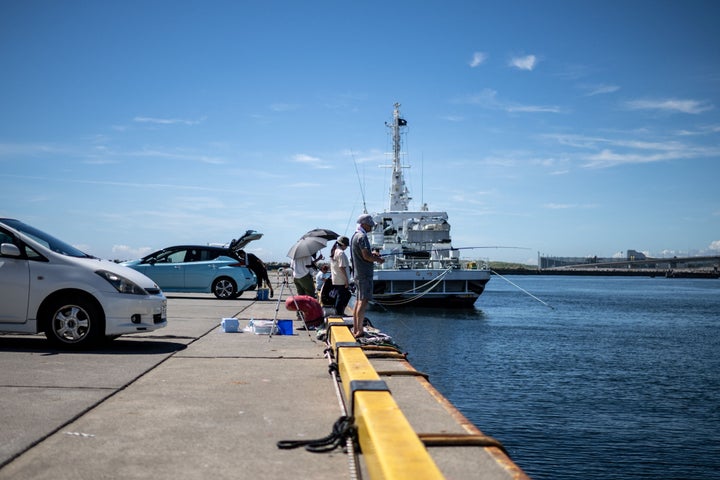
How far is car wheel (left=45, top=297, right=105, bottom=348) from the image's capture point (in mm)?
8273

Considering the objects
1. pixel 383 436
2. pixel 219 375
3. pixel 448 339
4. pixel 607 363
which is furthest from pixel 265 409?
pixel 448 339

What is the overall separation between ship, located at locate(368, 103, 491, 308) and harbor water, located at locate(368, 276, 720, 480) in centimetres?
526

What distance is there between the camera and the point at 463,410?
11555mm

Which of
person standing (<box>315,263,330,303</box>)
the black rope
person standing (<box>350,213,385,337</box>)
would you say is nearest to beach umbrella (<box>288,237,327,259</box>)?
person standing (<box>315,263,330,303</box>)

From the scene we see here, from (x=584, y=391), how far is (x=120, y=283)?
10004mm

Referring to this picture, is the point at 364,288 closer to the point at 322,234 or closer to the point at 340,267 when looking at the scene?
the point at 340,267

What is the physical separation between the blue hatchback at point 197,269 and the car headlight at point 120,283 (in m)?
11.9

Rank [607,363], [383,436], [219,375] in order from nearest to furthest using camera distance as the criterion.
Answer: [383,436]
[219,375]
[607,363]

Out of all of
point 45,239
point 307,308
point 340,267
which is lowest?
point 307,308

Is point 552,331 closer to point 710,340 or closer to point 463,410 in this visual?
point 710,340

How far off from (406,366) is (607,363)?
1301 centimetres

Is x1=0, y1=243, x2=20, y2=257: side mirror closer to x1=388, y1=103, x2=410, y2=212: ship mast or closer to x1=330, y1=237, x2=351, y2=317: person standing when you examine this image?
x1=330, y1=237, x2=351, y2=317: person standing

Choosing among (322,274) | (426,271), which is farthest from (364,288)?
(426,271)

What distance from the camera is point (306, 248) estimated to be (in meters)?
13.1
